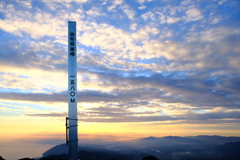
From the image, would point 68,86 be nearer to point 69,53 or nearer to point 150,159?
point 69,53

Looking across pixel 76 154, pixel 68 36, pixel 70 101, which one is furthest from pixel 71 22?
pixel 76 154

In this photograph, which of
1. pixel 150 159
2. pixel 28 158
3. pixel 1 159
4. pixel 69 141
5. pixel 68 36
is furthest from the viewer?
pixel 150 159

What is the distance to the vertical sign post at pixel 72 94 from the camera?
27.7m

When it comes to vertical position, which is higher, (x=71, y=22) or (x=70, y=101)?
(x=71, y=22)

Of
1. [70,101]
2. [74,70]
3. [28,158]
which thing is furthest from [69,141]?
[28,158]

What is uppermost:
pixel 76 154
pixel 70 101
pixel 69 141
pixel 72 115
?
pixel 70 101

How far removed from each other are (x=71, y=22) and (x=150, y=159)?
5957cm

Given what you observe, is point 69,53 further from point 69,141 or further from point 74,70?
point 69,141

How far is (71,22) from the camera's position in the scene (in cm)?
2975

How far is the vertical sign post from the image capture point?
27.7 meters

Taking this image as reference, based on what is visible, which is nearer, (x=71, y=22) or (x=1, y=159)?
(x=71, y=22)

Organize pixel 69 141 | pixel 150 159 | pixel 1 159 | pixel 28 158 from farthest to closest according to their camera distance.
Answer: pixel 150 159 < pixel 28 158 < pixel 1 159 < pixel 69 141

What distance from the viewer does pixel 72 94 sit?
93.5 ft

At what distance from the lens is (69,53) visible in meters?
29.0
